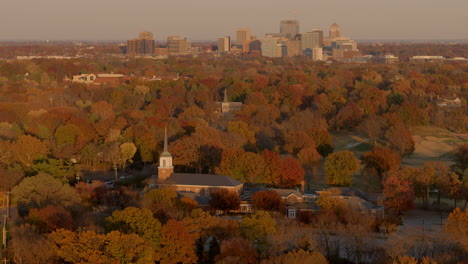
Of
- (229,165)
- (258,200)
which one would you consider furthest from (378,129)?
(258,200)

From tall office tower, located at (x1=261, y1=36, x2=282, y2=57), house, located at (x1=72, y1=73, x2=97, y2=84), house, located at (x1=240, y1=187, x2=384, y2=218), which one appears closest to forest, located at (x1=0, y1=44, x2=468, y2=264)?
house, located at (x1=240, y1=187, x2=384, y2=218)

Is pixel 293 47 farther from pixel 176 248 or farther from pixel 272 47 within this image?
pixel 176 248

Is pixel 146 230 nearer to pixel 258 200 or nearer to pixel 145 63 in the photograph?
pixel 258 200

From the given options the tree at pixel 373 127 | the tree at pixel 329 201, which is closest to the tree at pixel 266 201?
the tree at pixel 329 201

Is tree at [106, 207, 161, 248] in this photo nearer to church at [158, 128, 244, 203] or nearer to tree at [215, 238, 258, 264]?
tree at [215, 238, 258, 264]

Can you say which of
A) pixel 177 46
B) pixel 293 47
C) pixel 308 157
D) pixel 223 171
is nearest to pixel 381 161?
pixel 308 157

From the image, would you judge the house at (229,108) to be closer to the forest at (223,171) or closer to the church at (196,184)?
the forest at (223,171)
